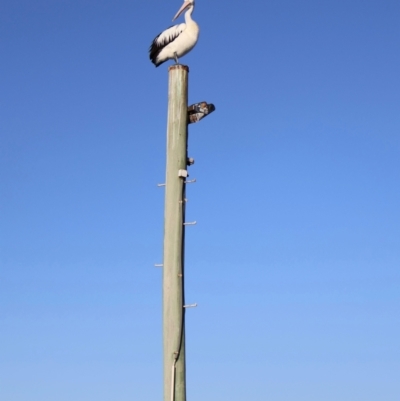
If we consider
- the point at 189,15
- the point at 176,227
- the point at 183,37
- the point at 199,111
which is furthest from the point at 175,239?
the point at 189,15

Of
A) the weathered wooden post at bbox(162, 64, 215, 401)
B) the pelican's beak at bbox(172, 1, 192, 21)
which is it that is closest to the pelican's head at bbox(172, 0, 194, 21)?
the pelican's beak at bbox(172, 1, 192, 21)

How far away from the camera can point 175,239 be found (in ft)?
24.7

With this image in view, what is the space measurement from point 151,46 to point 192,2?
1017 mm

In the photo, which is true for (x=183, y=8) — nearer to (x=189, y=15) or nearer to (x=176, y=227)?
(x=189, y=15)

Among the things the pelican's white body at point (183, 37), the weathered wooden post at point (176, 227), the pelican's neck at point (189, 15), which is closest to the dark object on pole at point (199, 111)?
the weathered wooden post at point (176, 227)

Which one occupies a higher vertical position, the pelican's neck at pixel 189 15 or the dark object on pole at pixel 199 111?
the pelican's neck at pixel 189 15

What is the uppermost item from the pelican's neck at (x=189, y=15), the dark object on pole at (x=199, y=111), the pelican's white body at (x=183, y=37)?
the pelican's neck at (x=189, y=15)

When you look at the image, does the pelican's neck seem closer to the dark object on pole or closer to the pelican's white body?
the pelican's white body

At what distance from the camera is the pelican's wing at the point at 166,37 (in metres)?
10.1

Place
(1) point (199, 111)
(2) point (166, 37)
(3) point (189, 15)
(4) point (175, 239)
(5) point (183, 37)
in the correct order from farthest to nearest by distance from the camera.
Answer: (3) point (189, 15)
(2) point (166, 37)
(5) point (183, 37)
(1) point (199, 111)
(4) point (175, 239)

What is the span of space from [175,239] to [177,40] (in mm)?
3710

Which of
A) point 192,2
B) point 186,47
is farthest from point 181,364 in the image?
point 192,2

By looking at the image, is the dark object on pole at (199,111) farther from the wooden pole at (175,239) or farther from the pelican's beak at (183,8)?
the pelican's beak at (183,8)

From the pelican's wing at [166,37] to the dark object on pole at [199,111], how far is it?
2509mm
